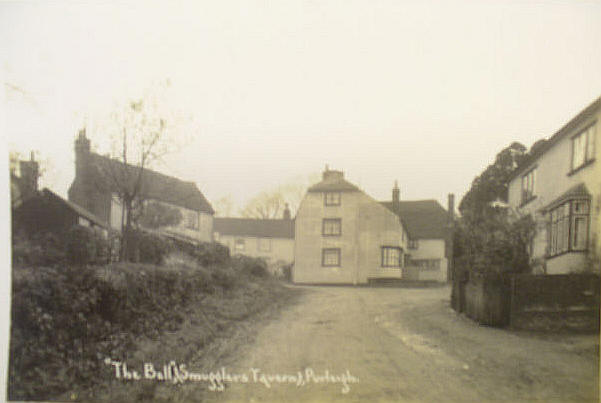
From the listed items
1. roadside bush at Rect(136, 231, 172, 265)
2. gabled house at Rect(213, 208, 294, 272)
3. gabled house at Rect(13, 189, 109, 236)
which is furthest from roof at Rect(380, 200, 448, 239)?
gabled house at Rect(13, 189, 109, 236)

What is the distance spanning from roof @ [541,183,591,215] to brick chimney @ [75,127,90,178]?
4.63 meters

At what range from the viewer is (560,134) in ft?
15.6

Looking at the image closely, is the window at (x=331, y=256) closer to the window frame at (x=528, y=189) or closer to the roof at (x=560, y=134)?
the roof at (x=560, y=134)

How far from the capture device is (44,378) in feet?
13.6

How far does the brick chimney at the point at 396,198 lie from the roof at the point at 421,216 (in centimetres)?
4

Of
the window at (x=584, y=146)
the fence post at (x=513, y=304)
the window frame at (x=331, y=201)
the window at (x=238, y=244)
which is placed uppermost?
the window at (x=584, y=146)

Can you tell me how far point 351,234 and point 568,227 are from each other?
207 centimetres

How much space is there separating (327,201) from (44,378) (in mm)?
2849

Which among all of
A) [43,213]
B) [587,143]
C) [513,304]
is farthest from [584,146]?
[43,213]

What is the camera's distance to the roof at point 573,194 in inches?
183

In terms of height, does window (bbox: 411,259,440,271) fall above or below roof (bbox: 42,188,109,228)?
below

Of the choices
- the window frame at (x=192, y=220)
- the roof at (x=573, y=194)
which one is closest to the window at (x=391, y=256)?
the roof at (x=573, y=194)

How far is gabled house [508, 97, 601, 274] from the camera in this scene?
4500 millimetres

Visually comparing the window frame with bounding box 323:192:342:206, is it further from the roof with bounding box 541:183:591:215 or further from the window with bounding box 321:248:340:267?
the roof with bounding box 541:183:591:215
